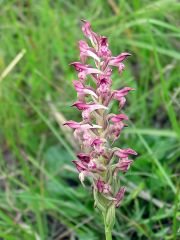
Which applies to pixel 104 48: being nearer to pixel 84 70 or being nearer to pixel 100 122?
pixel 84 70

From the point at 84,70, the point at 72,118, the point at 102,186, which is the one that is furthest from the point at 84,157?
the point at 72,118

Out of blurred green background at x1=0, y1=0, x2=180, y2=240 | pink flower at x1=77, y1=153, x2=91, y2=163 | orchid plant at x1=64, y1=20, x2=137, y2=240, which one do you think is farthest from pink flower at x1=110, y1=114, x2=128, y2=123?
blurred green background at x1=0, y1=0, x2=180, y2=240

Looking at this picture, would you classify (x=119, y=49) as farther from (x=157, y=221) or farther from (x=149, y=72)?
(x=157, y=221)

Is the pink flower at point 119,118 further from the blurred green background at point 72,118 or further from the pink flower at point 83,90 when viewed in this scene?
the blurred green background at point 72,118

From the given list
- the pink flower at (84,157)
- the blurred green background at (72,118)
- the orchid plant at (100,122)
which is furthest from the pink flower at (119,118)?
the blurred green background at (72,118)

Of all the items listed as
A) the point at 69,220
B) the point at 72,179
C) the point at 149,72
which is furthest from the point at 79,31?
the point at 69,220

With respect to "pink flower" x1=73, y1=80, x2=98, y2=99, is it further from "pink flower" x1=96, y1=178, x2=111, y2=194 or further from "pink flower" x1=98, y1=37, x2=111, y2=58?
"pink flower" x1=96, y1=178, x2=111, y2=194
